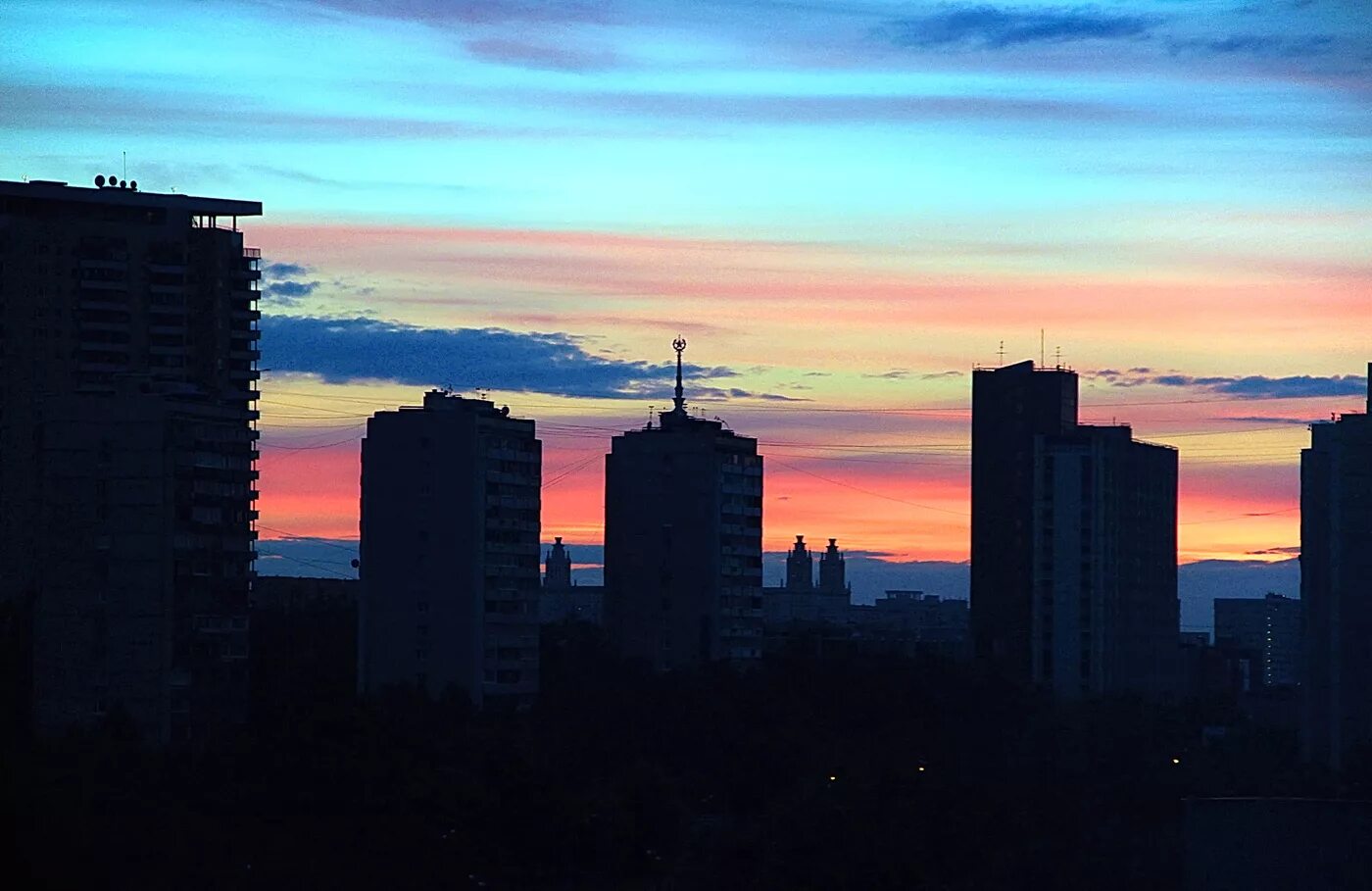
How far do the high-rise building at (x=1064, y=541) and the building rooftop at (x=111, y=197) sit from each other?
44463 millimetres

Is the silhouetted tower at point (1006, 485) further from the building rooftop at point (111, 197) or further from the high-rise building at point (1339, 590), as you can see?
the building rooftop at point (111, 197)

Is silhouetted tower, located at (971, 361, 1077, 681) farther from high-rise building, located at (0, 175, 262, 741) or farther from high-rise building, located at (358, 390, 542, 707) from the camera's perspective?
high-rise building, located at (0, 175, 262, 741)

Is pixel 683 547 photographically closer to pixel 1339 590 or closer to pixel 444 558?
pixel 444 558

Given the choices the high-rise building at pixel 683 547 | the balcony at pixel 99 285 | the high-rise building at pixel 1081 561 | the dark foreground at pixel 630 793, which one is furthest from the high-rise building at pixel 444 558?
the high-rise building at pixel 1081 561

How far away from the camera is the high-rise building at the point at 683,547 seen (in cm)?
11038

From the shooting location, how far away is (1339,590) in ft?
411

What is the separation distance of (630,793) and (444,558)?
77.3ft

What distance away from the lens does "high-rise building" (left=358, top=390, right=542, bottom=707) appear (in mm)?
93375

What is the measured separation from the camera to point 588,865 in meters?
68.4

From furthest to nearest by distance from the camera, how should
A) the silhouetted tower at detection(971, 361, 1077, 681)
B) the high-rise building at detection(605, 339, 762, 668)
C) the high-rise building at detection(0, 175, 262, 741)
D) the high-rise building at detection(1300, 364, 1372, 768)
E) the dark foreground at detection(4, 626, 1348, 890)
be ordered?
the silhouetted tower at detection(971, 361, 1077, 681), the high-rise building at detection(1300, 364, 1372, 768), the high-rise building at detection(605, 339, 762, 668), the high-rise building at detection(0, 175, 262, 741), the dark foreground at detection(4, 626, 1348, 890)

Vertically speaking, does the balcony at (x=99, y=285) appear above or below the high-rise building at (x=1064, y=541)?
above

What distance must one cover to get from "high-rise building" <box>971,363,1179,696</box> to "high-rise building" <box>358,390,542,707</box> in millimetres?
35699

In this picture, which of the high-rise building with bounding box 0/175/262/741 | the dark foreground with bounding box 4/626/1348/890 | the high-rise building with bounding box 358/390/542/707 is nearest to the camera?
the dark foreground with bounding box 4/626/1348/890

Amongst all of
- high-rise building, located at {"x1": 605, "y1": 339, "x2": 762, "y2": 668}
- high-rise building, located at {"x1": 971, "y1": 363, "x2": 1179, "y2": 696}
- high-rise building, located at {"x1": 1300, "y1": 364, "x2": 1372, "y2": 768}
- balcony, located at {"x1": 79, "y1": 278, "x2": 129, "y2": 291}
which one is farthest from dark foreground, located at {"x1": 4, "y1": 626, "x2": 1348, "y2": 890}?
balcony, located at {"x1": 79, "y1": 278, "x2": 129, "y2": 291}
